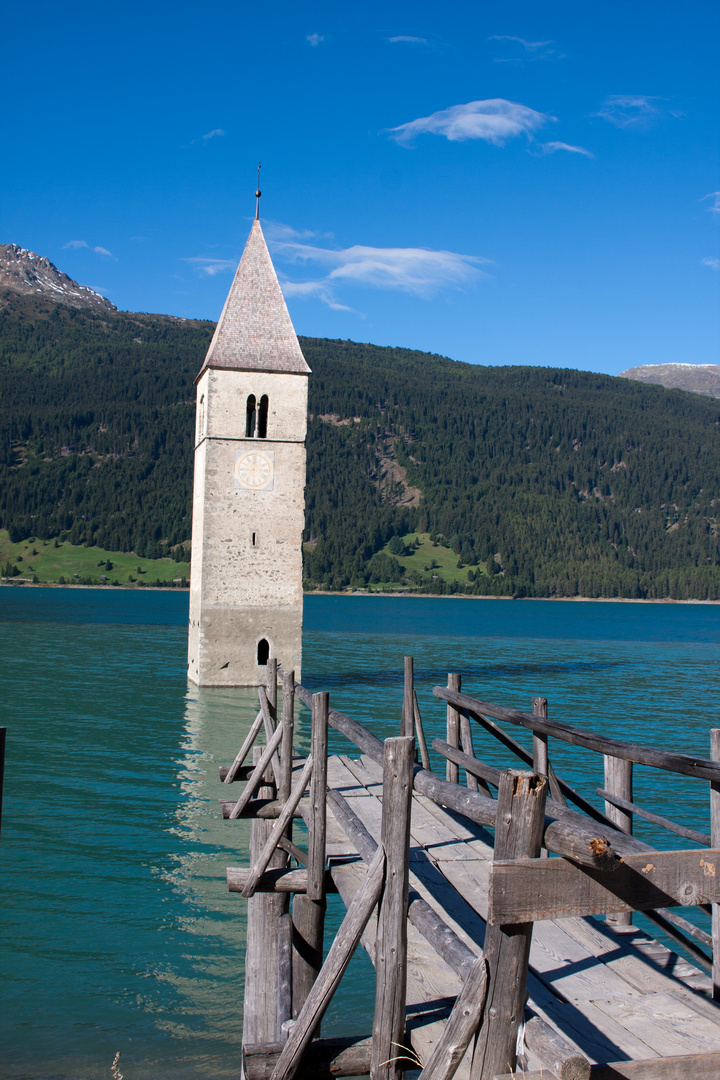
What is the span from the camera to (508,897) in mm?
3457

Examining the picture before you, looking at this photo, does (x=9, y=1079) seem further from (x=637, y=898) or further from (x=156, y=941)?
(x=637, y=898)

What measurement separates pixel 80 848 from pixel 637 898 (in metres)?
11.4

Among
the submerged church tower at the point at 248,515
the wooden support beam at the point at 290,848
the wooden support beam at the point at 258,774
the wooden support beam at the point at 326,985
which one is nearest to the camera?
the wooden support beam at the point at 326,985

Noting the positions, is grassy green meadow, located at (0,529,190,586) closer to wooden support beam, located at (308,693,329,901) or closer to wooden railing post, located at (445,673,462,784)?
wooden railing post, located at (445,673,462,784)

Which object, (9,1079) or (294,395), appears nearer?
(9,1079)

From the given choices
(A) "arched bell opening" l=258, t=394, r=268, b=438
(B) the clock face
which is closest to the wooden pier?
(B) the clock face

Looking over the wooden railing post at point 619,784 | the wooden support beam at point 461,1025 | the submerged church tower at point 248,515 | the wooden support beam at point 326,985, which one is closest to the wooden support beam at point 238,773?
the wooden railing post at point 619,784

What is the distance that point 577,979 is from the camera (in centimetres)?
519

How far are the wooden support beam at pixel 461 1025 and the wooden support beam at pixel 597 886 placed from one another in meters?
0.43

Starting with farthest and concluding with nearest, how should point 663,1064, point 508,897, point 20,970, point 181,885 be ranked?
1. point 181,885
2. point 20,970
3. point 663,1064
4. point 508,897

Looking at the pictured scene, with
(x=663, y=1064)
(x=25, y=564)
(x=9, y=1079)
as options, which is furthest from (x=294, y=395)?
(x=25, y=564)

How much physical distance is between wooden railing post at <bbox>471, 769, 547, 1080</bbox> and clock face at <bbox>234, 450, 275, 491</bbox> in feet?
88.6

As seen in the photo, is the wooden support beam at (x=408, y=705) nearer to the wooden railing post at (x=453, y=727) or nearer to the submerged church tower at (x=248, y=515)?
the wooden railing post at (x=453, y=727)

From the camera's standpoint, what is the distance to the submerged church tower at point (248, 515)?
2995cm
